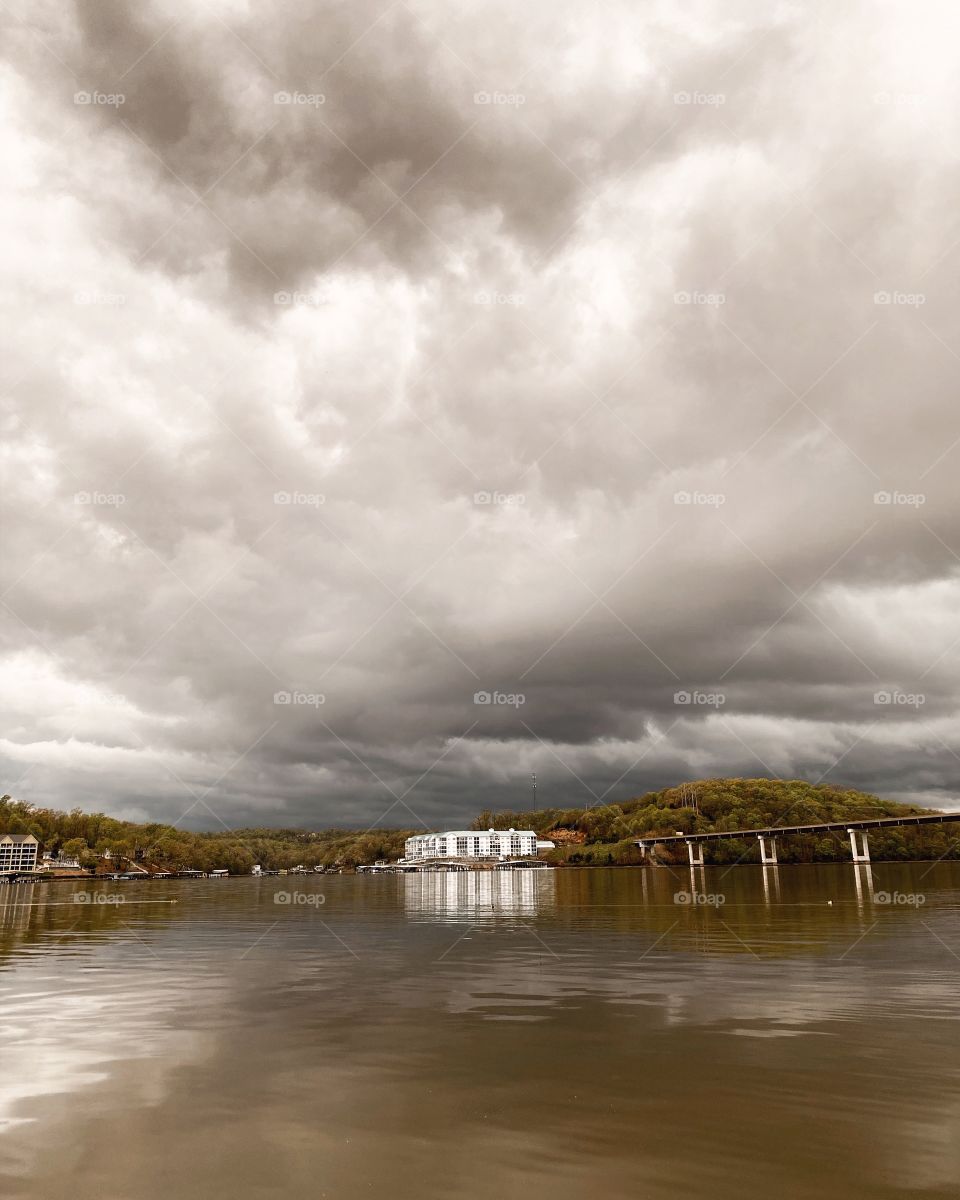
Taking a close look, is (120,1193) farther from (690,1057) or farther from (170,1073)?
(690,1057)

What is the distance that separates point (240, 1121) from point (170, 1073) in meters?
3.99

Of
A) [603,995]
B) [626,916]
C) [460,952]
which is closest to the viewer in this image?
[603,995]

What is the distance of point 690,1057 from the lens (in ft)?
55.4

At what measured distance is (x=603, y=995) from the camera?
24.8 meters

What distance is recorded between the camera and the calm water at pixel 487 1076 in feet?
35.3

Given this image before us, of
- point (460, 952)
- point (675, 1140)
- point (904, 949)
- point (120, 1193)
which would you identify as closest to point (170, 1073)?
point (120, 1193)

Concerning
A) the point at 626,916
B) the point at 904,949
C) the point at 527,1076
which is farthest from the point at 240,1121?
the point at 626,916

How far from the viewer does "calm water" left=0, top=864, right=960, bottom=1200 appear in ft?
35.3

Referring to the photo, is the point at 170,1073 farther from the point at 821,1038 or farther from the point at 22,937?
the point at 22,937

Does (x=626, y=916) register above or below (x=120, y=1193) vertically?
below

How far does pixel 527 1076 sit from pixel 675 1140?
4417 mm

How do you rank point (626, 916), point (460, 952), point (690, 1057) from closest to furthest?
point (690, 1057), point (460, 952), point (626, 916)

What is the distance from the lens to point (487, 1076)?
15633mm

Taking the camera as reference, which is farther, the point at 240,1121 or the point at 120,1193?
the point at 240,1121
